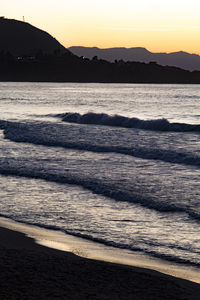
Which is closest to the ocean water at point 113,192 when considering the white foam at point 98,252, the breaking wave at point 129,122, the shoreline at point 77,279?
the white foam at point 98,252

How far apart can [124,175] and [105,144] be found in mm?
8539

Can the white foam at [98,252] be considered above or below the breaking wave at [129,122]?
above

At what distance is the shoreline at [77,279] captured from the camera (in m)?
5.66

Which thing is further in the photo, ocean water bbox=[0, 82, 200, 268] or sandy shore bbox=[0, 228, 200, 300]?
ocean water bbox=[0, 82, 200, 268]

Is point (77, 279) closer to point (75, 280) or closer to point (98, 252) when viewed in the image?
point (75, 280)

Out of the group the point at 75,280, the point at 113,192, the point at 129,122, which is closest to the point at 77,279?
the point at 75,280

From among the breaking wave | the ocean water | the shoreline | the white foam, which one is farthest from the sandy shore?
the breaking wave

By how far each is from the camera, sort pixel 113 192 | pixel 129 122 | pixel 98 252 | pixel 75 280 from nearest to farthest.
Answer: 1. pixel 75 280
2. pixel 98 252
3. pixel 113 192
4. pixel 129 122

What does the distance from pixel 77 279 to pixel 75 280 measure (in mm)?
55

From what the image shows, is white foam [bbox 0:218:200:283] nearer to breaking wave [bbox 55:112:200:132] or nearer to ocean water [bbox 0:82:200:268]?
ocean water [bbox 0:82:200:268]

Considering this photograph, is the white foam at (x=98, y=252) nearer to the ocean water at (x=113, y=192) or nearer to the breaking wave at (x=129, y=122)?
the ocean water at (x=113, y=192)

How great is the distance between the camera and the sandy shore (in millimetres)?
5629

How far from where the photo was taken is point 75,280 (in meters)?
6.13

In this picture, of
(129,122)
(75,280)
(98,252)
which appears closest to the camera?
(75,280)
